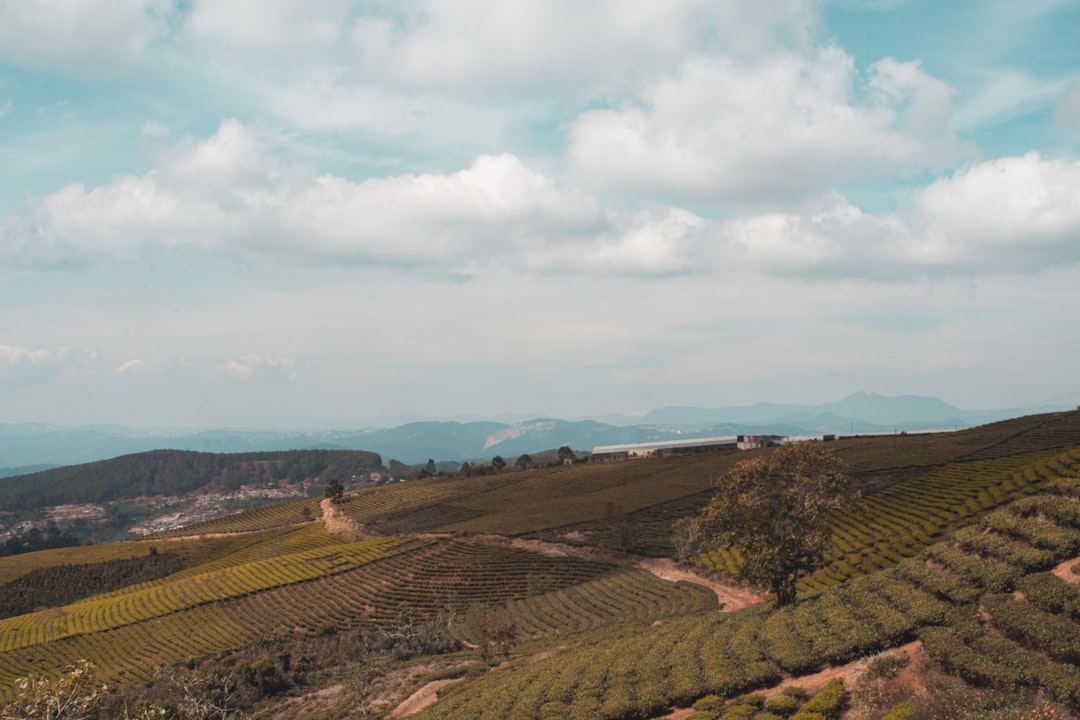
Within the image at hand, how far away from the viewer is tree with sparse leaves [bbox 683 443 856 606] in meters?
39.6

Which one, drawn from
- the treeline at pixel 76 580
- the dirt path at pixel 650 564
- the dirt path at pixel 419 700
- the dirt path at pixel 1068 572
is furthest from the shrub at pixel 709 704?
the treeline at pixel 76 580

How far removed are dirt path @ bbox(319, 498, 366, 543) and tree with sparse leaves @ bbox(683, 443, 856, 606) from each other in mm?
112764

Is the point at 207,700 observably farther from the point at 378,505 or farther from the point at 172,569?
the point at 378,505

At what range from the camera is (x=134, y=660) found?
3135 inches

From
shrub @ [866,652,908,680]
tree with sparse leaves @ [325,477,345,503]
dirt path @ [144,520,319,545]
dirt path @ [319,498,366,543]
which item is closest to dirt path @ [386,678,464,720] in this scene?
shrub @ [866,652,908,680]

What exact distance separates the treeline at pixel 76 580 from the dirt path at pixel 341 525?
34.4 metres

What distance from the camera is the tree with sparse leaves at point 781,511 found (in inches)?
1558

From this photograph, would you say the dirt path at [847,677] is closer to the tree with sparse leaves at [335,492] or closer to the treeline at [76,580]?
the treeline at [76,580]

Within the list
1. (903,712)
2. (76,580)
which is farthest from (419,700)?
(76,580)

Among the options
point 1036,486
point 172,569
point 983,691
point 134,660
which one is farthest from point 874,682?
point 172,569

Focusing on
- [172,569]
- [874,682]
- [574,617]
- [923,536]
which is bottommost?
[172,569]

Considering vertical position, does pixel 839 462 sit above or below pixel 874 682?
above

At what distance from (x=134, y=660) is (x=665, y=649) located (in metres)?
78.7

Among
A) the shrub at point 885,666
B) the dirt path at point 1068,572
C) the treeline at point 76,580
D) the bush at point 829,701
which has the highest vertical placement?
the dirt path at point 1068,572
